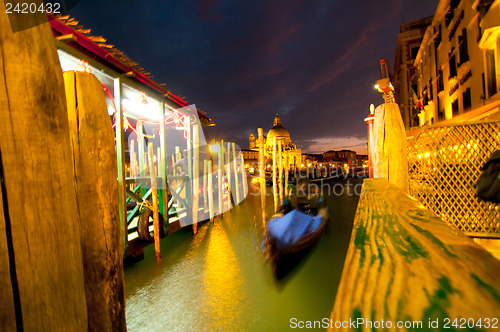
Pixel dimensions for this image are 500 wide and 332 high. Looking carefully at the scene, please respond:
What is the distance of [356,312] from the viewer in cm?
47

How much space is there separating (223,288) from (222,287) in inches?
1.9

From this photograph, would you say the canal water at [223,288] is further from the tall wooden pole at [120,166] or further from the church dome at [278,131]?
the church dome at [278,131]

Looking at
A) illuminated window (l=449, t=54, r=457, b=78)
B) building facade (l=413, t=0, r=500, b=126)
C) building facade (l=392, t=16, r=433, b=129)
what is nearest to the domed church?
building facade (l=392, t=16, r=433, b=129)

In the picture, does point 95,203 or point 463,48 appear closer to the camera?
point 95,203

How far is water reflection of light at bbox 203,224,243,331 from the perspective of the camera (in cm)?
418

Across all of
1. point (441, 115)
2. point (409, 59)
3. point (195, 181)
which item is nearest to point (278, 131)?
point (409, 59)

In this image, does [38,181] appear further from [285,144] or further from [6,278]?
[285,144]

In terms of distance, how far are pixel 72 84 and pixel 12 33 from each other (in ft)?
2.27

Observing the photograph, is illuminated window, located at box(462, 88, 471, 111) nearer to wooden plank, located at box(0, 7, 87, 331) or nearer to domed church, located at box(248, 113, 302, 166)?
wooden plank, located at box(0, 7, 87, 331)

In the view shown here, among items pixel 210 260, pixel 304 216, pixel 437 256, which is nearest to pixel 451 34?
pixel 304 216

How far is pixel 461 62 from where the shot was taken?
41.8ft

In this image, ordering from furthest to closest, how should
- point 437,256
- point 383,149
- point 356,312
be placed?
point 383,149 → point 437,256 → point 356,312

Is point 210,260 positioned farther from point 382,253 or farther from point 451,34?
point 451,34

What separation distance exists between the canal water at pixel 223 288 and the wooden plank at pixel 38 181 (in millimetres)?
3464
